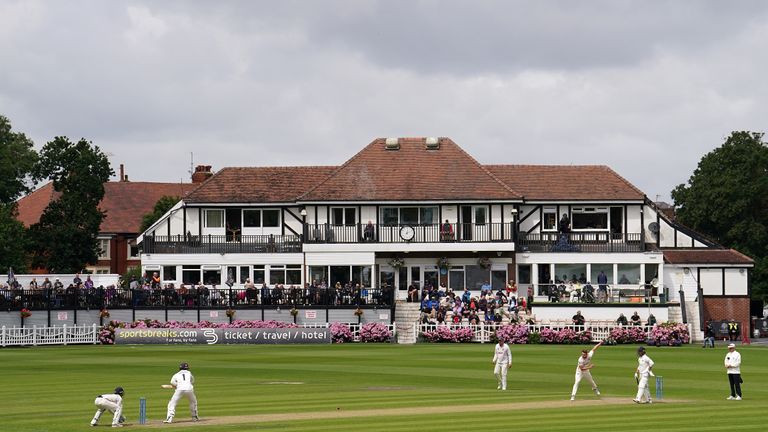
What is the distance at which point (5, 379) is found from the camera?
40.8 metres

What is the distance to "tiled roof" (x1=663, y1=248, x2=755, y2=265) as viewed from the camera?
2773 inches

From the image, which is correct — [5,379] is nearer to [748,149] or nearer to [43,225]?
[43,225]

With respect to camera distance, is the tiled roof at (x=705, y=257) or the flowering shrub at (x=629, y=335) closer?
the flowering shrub at (x=629, y=335)

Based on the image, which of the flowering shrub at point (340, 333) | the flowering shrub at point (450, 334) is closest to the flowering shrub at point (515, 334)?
the flowering shrub at point (450, 334)

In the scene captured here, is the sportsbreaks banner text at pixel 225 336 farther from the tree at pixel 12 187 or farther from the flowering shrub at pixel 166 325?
the tree at pixel 12 187

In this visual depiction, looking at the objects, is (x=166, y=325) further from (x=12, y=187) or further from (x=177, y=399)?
(x=12, y=187)

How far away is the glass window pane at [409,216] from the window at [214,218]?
941 centimetres

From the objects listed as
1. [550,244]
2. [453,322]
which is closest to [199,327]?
[453,322]

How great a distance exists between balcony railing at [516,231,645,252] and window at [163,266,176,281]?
17309mm

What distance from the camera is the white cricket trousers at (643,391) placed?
3244cm

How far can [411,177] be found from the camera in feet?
235

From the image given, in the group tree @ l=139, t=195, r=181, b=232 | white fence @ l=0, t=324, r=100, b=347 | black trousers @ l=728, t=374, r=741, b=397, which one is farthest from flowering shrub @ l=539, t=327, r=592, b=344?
tree @ l=139, t=195, r=181, b=232

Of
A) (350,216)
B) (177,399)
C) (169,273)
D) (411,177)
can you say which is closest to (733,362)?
(177,399)

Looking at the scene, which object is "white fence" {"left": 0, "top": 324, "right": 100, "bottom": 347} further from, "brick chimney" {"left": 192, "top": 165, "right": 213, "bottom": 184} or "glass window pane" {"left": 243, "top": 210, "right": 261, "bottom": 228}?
"brick chimney" {"left": 192, "top": 165, "right": 213, "bottom": 184}
